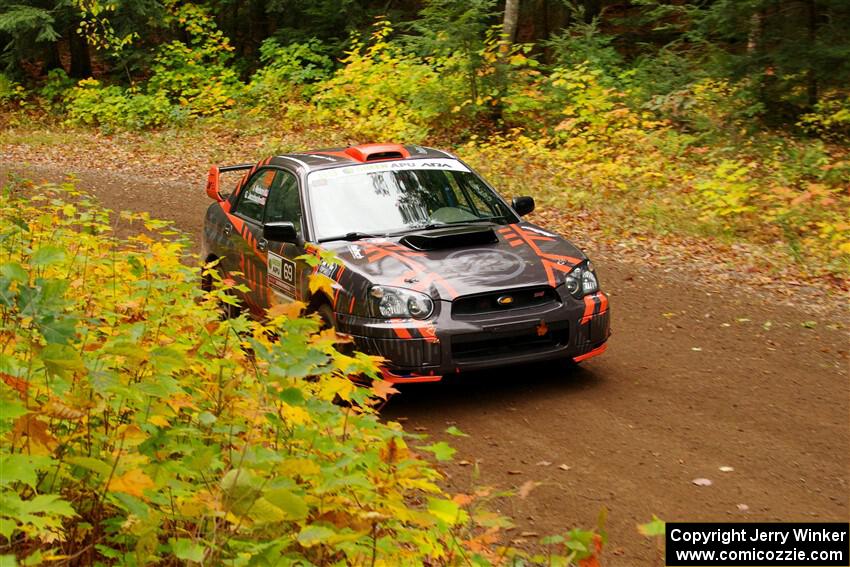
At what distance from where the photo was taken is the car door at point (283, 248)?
764 cm

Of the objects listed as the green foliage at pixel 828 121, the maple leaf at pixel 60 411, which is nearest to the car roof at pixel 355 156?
the maple leaf at pixel 60 411

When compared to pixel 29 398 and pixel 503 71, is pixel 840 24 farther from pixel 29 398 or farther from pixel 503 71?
pixel 29 398

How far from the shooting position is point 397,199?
8.02m

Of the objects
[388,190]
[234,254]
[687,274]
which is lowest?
[687,274]

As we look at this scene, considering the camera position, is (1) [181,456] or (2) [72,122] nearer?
(1) [181,456]

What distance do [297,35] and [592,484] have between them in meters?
21.7

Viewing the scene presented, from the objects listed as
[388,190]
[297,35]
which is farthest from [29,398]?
[297,35]

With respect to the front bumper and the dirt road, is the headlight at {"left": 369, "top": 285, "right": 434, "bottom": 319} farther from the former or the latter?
the dirt road

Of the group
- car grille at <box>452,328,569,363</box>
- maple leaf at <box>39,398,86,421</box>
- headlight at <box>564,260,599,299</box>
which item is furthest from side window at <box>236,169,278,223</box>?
maple leaf at <box>39,398,86,421</box>

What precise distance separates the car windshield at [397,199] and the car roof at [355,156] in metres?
0.10

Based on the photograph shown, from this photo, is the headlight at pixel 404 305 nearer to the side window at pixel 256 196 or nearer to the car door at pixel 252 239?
the car door at pixel 252 239

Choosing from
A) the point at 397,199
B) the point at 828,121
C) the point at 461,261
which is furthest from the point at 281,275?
the point at 828,121

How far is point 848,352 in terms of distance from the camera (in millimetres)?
8375

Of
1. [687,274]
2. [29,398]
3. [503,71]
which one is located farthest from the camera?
[503,71]
